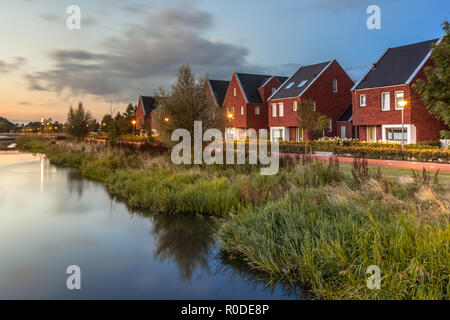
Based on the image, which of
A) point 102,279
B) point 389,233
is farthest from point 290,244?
point 102,279

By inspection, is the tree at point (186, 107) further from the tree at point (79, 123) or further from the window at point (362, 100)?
the tree at point (79, 123)

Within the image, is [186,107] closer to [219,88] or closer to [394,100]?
[394,100]

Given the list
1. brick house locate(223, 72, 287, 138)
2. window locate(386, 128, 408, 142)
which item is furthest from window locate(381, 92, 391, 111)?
brick house locate(223, 72, 287, 138)

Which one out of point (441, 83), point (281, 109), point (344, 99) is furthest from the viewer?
point (281, 109)

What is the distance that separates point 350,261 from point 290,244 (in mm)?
983

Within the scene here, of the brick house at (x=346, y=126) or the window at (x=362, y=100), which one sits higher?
the window at (x=362, y=100)

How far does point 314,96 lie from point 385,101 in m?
7.93

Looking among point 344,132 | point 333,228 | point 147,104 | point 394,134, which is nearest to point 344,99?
point 344,132

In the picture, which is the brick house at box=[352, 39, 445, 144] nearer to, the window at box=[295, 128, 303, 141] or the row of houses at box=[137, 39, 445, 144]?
the row of houses at box=[137, 39, 445, 144]

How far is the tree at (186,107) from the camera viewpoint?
15.6 metres

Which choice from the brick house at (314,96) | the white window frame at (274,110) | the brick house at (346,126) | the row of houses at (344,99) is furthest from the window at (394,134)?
the white window frame at (274,110)

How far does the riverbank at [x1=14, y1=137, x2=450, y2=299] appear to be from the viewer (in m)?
4.64

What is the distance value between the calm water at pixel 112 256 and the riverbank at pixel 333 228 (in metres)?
0.47

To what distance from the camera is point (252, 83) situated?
43.4m
